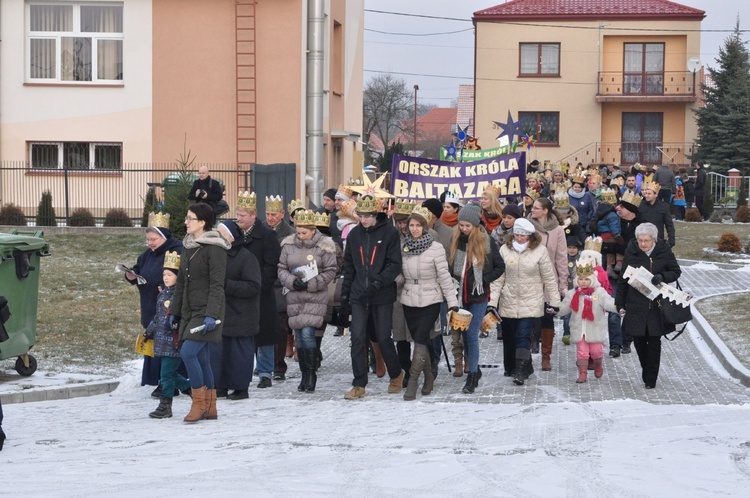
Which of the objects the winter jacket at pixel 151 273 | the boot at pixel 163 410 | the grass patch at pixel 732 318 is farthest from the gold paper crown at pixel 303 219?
the grass patch at pixel 732 318

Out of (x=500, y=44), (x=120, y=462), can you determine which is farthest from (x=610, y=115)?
(x=120, y=462)

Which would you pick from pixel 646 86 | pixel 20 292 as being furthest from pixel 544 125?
pixel 20 292

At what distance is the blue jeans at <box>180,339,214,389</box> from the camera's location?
9648mm

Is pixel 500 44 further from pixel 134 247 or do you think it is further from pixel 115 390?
pixel 115 390

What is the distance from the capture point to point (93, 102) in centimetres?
3172

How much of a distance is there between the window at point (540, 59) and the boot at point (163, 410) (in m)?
47.5

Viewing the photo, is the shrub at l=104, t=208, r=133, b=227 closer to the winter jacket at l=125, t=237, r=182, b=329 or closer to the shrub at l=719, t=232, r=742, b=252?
the shrub at l=719, t=232, r=742, b=252

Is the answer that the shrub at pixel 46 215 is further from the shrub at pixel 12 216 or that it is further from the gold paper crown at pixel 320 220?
the gold paper crown at pixel 320 220

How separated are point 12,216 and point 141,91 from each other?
5.28 metres

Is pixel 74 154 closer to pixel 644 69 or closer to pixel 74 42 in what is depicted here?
pixel 74 42

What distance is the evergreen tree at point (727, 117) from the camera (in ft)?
167

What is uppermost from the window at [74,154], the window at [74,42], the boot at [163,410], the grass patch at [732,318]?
the window at [74,42]

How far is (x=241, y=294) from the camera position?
10.6 m

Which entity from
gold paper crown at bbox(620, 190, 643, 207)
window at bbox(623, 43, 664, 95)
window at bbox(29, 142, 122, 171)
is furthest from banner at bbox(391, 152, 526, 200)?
window at bbox(623, 43, 664, 95)
